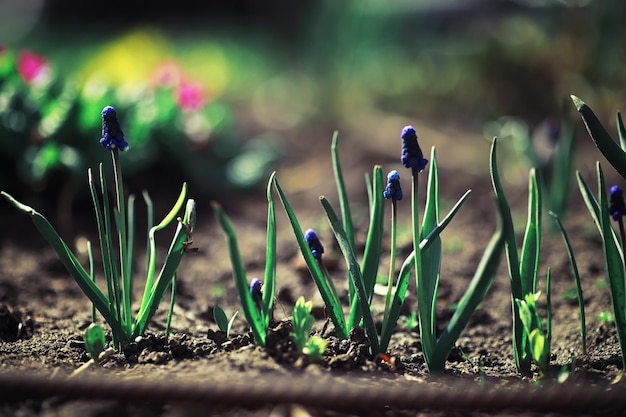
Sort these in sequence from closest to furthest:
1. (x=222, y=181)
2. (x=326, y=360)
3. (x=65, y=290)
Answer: (x=326, y=360)
(x=65, y=290)
(x=222, y=181)

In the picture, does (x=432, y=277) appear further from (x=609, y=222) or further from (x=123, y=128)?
(x=123, y=128)

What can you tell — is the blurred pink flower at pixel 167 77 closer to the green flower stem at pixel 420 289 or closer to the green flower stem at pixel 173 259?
the green flower stem at pixel 173 259

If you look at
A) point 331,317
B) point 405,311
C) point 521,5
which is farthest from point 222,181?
point 521,5

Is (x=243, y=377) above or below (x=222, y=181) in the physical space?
below

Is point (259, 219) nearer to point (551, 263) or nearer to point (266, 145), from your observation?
point (266, 145)

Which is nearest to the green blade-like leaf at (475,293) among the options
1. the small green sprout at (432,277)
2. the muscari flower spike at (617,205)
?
the small green sprout at (432,277)

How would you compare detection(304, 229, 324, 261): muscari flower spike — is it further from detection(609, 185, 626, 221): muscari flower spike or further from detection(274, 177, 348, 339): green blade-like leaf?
detection(609, 185, 626, 221): muscari flower spike

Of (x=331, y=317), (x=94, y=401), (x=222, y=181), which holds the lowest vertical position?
(x=94, y=401)
